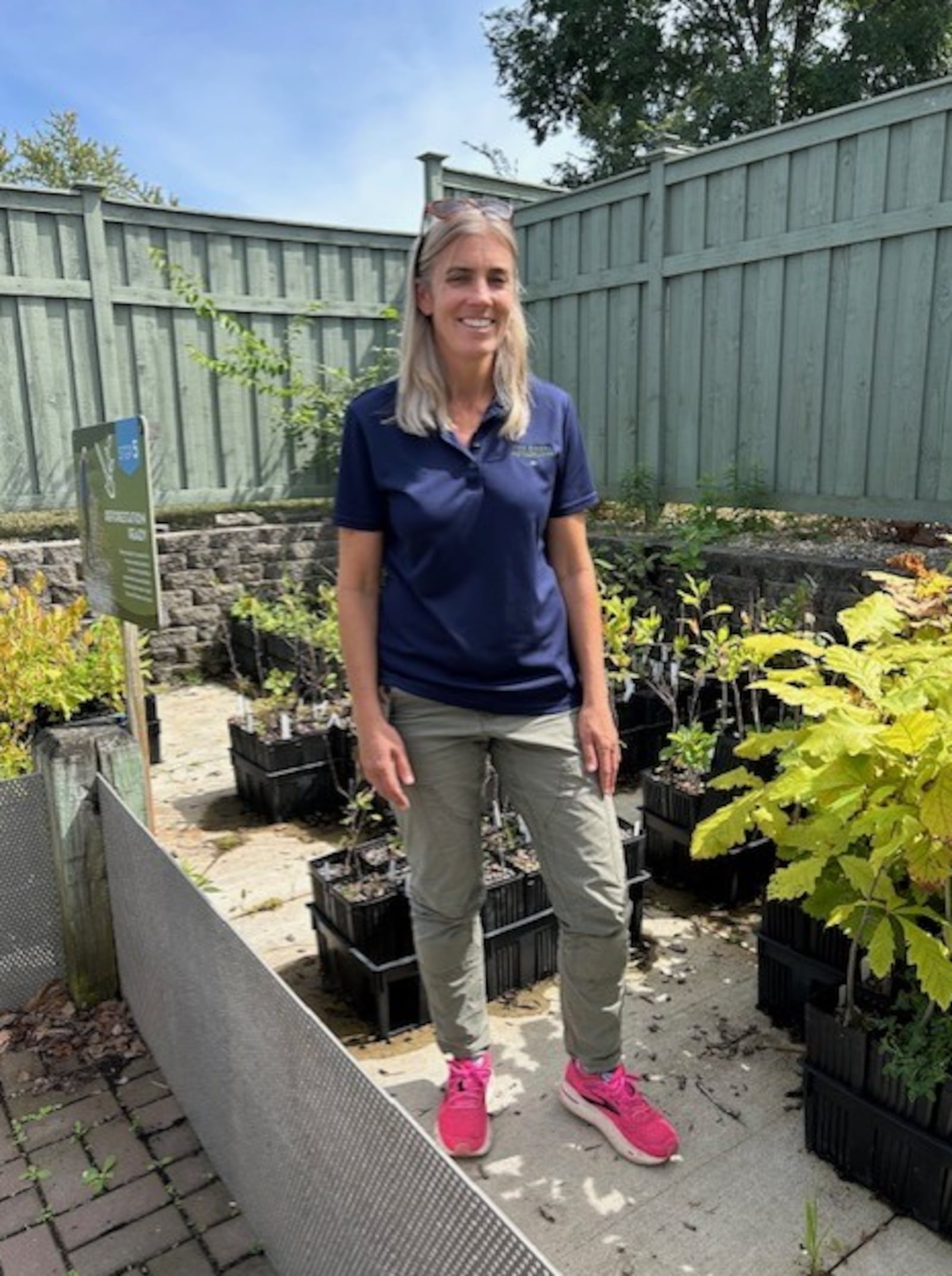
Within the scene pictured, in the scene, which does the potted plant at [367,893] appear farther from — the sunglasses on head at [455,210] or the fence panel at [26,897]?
the sunglasses on head at [455,210]

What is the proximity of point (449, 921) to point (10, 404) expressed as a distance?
16.7 feet

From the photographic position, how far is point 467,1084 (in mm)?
2148

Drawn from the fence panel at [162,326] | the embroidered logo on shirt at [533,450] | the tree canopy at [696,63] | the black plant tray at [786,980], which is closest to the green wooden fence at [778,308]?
the fence panel at [162,326]

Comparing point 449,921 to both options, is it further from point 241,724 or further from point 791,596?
point 791,596

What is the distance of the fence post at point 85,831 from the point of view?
254 cm

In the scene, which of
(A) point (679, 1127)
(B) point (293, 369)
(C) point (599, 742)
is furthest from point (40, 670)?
(B) point (293, 369)

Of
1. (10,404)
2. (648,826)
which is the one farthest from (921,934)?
(10,404)

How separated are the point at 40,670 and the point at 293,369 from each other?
3.86 metres

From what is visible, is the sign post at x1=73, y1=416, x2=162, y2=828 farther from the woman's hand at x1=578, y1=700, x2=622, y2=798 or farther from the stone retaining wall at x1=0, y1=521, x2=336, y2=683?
the stone retaining wall at x1=0, y1=521, x2=336, y2=683

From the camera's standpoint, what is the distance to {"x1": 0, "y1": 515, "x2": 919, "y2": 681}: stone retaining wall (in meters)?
4.57

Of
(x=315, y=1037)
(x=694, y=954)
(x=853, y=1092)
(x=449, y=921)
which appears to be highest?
(x=315, y=1037)

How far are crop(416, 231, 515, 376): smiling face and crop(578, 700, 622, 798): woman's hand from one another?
73 centimetres

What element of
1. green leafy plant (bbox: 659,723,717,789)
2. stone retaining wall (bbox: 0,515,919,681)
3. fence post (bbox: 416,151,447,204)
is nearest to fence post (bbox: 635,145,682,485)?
stone retaining wall (bbox: 0,515,919,681)

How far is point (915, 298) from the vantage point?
4.41 m
